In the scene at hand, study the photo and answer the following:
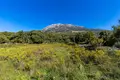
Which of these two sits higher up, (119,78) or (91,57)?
(91,57)

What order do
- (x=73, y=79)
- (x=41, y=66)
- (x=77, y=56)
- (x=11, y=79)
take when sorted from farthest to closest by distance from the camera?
(x=77, y=56), (x=41, y=66), (x=11, y=79), (x=73, y=79)

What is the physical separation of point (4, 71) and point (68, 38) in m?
39.5

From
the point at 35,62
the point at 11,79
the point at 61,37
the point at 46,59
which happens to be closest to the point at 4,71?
the point at 11,79

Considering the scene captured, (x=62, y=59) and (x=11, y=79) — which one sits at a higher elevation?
(x=62, y=59)

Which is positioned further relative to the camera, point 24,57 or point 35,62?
point 24,57

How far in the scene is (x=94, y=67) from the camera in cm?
502

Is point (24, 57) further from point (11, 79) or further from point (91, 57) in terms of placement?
point (91, 57)

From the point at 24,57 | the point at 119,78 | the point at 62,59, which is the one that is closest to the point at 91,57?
the point at 62,59

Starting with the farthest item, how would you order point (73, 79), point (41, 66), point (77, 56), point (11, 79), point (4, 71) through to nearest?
point (77, 56), point (41, 66), point (4, 71), point (11, 79), point (73, 79)

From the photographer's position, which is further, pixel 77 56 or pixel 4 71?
pixel 77 56

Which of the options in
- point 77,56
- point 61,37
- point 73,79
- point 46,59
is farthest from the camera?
point 61,37

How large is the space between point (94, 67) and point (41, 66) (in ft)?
6.89

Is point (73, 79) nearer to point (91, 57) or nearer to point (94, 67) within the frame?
point (94, 67)

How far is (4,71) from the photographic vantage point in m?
5.01
